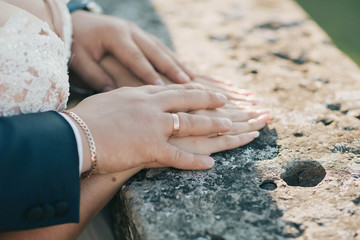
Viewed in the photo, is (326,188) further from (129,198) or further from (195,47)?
(195,47)

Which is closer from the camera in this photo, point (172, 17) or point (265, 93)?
point (265, 93)

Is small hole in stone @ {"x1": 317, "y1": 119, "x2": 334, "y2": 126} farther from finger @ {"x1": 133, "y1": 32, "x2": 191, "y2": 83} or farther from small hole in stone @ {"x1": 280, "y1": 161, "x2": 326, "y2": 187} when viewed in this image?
finger @ {"x1": 133, "y1": 32, "x2": 191, "y2": 83}

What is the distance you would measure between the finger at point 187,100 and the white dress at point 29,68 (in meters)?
0.27

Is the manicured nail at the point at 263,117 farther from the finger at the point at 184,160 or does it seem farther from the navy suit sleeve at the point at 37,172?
the navy suit sleeve at the point at 37,172

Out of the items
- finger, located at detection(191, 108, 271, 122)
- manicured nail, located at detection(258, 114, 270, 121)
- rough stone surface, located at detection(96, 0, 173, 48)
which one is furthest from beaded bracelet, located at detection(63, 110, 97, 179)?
rough stone surface, located at detection(96, 0, 173, 48)

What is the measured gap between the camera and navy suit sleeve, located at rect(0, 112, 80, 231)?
0.88 metres

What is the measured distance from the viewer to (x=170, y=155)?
1.08m

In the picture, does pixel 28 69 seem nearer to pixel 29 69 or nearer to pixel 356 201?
pixel 29 69

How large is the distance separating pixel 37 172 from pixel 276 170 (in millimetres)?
638

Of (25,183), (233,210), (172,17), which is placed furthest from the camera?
(172,17)

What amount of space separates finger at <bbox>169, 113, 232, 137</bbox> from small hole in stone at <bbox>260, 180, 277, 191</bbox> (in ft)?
0.65

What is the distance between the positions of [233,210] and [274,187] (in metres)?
0.16

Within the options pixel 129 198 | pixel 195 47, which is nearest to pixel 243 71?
Answer: pixel 195 47

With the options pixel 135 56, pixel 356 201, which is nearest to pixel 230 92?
pixel 135 56
